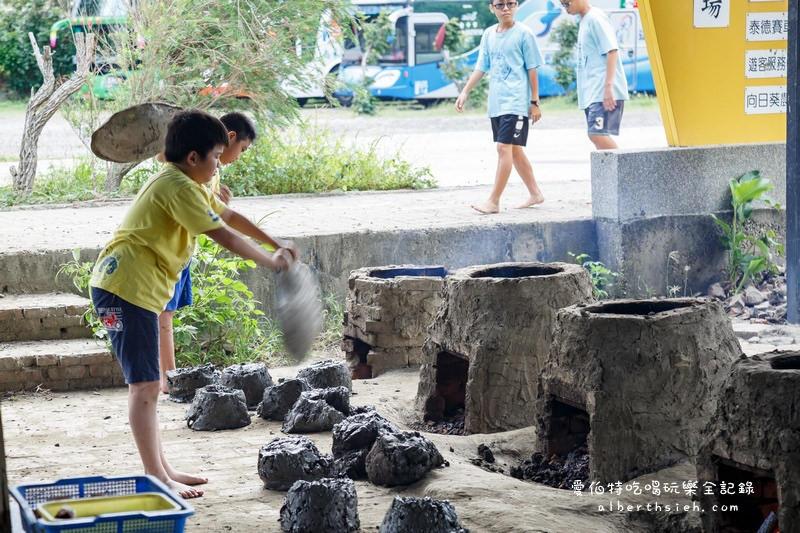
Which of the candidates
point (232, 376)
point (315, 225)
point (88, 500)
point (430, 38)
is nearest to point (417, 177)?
point (315, 225)

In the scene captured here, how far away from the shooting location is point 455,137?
64.0 feet

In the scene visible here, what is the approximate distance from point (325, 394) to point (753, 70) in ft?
18.0

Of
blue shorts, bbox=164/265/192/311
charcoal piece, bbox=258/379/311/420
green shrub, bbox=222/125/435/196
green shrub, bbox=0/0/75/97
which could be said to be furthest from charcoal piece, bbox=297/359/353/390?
green shrub, bbox=0/0/75/97

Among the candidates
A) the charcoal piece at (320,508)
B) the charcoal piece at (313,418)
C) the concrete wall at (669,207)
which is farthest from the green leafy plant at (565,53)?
the charcoal piece at (320,508)

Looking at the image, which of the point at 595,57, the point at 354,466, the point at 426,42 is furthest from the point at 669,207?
the point at 426,42

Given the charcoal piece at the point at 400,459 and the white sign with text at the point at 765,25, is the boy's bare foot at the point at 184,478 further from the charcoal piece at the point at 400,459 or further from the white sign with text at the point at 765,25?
the white sign with text at the point at 765,25

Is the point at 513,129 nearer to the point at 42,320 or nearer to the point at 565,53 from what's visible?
the point at 42,320

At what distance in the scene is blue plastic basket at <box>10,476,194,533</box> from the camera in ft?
10.1

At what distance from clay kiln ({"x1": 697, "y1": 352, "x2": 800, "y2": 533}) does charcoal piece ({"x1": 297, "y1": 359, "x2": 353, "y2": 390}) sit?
8.90 feet

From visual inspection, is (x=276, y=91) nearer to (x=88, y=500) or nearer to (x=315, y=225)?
(x=315, y=225)

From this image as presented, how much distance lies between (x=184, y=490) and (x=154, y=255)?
3.30 ft

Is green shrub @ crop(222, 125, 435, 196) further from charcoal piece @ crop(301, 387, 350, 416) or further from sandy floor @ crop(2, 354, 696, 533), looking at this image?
charcoal piece @ crop(301, 387, 350, 416)

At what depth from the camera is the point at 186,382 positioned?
20.4 feet

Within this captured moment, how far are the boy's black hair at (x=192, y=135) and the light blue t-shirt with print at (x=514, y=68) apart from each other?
5135 millimetres
